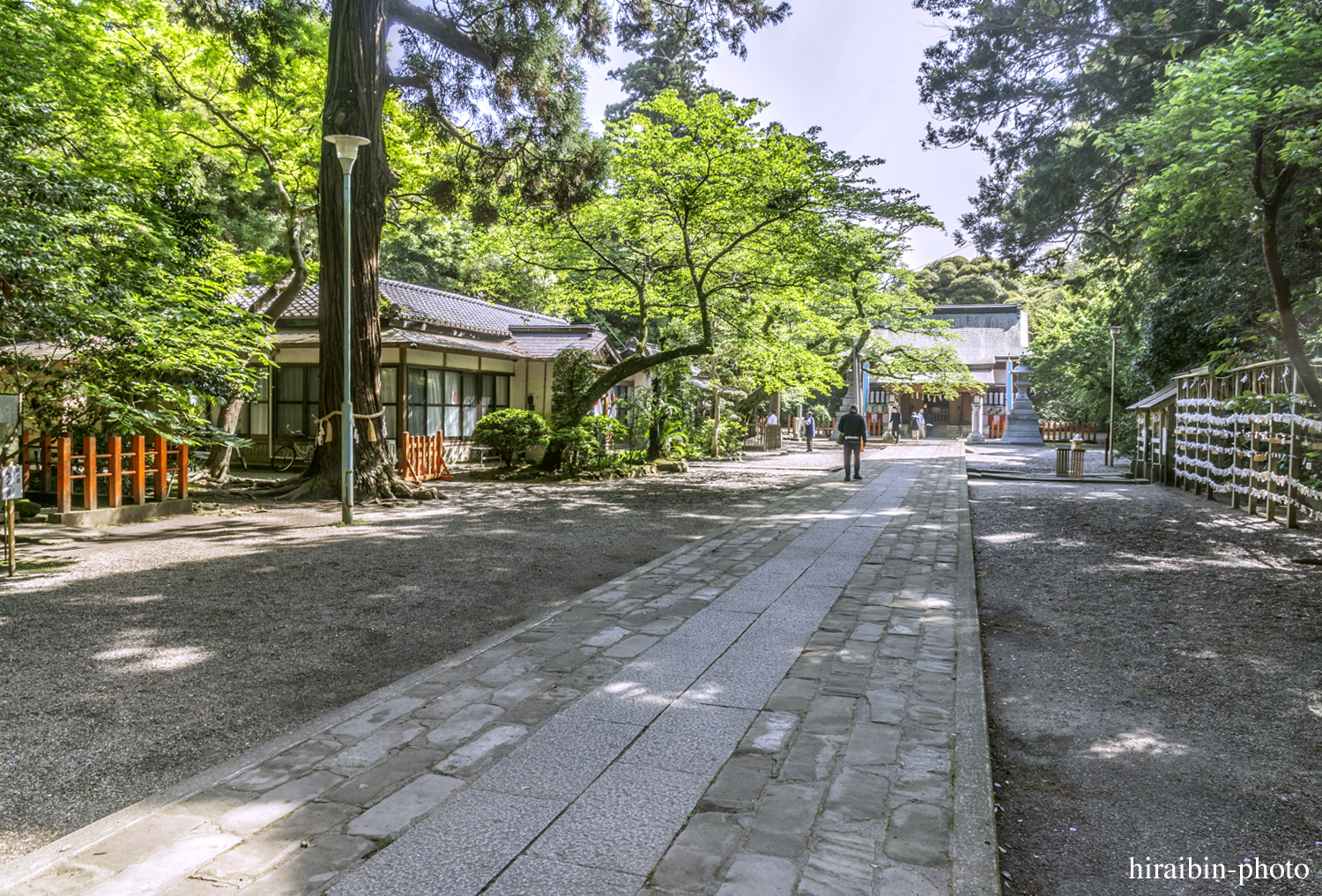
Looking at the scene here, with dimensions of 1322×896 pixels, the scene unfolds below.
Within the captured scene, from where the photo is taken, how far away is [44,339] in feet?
23.5

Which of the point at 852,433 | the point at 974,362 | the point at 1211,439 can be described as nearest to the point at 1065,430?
the point at 974,362

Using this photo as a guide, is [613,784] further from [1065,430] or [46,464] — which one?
[1065,430]

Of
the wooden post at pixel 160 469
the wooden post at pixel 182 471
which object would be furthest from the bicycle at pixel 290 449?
the wooden post at pixel 160 469

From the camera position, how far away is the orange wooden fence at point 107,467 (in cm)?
824

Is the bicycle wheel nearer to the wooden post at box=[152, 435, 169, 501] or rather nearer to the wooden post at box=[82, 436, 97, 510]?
the wooden post at box=[152, 435, 169, 501]

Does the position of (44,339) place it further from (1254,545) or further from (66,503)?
(1254,545)

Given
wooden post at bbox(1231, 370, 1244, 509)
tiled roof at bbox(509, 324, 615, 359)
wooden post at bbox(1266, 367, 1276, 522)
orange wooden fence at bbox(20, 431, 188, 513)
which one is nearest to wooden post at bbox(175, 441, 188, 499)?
orange wooden fence at bbox(20, 431, 188, 513)

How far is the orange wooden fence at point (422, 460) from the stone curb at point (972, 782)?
11.1m

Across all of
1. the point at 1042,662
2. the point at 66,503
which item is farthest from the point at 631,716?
the point at 66,503

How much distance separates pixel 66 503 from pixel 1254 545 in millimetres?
12565

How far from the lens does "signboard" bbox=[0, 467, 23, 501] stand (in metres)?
5.71

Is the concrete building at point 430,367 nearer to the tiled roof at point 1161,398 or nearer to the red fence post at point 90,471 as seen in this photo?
the red fence post at point 90,471

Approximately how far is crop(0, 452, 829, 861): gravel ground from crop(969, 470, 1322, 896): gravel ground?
2.98 m

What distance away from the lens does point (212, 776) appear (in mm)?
2703
